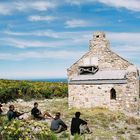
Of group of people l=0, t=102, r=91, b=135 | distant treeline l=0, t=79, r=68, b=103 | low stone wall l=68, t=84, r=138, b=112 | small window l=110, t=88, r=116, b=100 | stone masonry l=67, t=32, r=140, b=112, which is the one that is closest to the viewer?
group of people l=0, t=102, r=91, b=135

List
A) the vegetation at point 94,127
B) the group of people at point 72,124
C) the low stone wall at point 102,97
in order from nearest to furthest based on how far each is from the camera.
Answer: the vegetation at point 94,127 < the group of people at point 72,124 < the low stone wall at point 102,97

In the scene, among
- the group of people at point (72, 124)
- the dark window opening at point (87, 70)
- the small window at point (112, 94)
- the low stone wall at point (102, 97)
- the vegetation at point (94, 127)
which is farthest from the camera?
the dark window opening at point (87, 70)

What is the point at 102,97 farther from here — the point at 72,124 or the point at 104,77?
the point at 72,124

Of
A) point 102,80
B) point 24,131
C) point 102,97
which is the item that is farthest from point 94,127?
point 24,131

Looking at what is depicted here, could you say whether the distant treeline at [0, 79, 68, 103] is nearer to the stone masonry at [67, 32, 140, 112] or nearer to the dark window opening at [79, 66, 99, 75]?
the stone masonry at [67, 32, 140, 112]

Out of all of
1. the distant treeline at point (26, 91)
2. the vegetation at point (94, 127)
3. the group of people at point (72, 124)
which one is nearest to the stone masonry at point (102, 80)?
the vegetation at point (94, 127)

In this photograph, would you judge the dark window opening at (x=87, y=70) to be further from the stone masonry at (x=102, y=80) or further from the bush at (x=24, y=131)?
the bush at (x=24, y=131)

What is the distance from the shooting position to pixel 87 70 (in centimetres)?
3991

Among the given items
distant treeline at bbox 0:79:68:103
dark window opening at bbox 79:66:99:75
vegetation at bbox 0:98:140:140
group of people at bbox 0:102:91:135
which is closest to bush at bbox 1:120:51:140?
vegetation at bbox 0:98:140:140

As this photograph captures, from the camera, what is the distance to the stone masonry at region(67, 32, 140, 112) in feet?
119

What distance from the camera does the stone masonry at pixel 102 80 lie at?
119ft

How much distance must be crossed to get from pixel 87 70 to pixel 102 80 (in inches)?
115

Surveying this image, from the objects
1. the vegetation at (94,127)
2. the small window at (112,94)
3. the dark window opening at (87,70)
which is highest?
the dark window opening at (87,70)

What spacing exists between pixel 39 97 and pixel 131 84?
18.1 m
